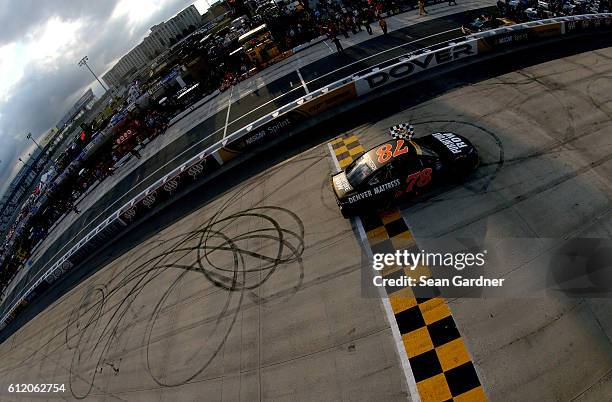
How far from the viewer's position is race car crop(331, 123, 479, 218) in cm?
1124

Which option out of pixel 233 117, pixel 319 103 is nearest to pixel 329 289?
pixel 319 103

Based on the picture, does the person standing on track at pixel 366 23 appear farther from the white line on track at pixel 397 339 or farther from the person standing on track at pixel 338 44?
the white line on track at pixel 397 339

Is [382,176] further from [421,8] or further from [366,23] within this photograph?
[421,8]

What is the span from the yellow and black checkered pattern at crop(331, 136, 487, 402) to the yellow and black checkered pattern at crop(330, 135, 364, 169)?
5.78 metres

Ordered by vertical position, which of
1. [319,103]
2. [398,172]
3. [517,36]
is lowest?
[517,36]

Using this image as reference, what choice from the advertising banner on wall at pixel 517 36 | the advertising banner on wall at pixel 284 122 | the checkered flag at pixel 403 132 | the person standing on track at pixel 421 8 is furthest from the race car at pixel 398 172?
the person standing on track at pixel 421 8

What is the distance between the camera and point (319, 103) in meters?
19.4

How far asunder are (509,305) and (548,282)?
1208 mm

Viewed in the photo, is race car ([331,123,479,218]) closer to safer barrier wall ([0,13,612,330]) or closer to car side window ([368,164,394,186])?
car side window ([368,164,394,186])

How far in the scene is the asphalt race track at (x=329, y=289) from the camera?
7.95m

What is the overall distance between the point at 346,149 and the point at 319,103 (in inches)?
183

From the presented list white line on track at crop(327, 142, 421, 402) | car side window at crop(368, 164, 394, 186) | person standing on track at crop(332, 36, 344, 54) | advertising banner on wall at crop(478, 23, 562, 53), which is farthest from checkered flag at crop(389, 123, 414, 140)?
person standing on track at crop(332, 36, 344, 54)

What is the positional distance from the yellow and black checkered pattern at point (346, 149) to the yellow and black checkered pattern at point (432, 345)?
19.0 feet

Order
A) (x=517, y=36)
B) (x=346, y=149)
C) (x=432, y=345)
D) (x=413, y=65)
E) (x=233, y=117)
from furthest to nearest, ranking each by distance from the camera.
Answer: (x=233, y=117) < (x=413, y=65) < (x=517, y=36) < (x=346, y=149) < (x=432, y=345)
